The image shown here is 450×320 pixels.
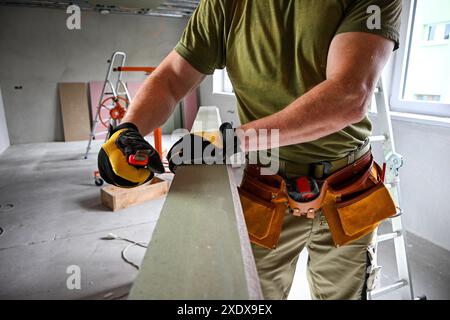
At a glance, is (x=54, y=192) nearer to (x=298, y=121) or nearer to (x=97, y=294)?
(x=97, y=294)

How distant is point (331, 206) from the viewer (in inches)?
43.3

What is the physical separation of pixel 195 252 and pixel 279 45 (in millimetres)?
726

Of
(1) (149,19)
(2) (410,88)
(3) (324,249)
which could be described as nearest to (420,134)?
(2) (410,88)

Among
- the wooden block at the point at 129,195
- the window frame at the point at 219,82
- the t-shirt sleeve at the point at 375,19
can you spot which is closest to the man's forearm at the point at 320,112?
the t-shirt sleeve at the point at 375,19

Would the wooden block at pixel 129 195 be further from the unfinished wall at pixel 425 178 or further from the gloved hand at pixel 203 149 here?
the gloved hand at pixel 203 149

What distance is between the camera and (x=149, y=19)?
671 centimetres

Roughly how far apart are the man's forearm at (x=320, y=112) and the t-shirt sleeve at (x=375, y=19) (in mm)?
163

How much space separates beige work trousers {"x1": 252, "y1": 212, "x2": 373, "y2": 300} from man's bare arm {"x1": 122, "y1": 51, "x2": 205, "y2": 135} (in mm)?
567

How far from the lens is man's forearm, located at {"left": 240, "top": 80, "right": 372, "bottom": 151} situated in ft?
2.52

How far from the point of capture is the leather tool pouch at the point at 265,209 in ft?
3.50

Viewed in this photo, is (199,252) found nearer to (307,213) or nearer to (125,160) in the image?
(125,160)

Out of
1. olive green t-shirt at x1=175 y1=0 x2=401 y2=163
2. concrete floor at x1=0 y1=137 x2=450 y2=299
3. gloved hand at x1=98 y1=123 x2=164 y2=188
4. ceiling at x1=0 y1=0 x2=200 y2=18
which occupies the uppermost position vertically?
ceiling at x1=0 y1=0 x2=200 y2=18

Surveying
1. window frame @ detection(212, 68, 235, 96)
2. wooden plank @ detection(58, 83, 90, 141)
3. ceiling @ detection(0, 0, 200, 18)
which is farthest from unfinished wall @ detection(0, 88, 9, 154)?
window frame @ detection(212, 68, 235, 96)

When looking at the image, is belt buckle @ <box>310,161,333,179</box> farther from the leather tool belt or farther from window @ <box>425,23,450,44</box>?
window @ <box>425,23,450,44</box>
